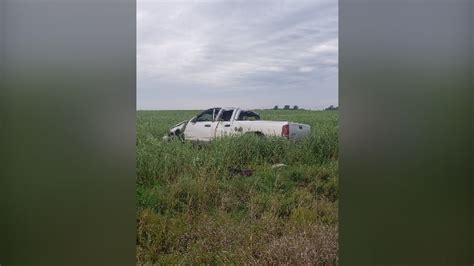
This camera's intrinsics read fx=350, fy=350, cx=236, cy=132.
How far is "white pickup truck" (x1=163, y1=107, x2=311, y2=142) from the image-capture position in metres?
2.02

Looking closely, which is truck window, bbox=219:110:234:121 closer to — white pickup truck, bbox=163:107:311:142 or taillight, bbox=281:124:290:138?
white pickup truck, bbox=163:107:311:142

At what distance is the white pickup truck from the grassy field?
41 mm

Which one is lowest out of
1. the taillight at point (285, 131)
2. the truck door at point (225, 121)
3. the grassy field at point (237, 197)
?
the grassy field at point (237, 197)

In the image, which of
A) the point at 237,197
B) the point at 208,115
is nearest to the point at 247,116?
the point at 208,115

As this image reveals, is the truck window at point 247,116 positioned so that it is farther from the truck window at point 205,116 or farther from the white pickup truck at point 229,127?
the truck window at point 205,116

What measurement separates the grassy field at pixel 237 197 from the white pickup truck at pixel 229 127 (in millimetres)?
41

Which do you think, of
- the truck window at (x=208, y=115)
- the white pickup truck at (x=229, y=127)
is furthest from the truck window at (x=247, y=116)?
the truck window at (x=208, y=115)

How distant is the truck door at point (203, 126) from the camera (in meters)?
2.02

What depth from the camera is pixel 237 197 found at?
204 cm
